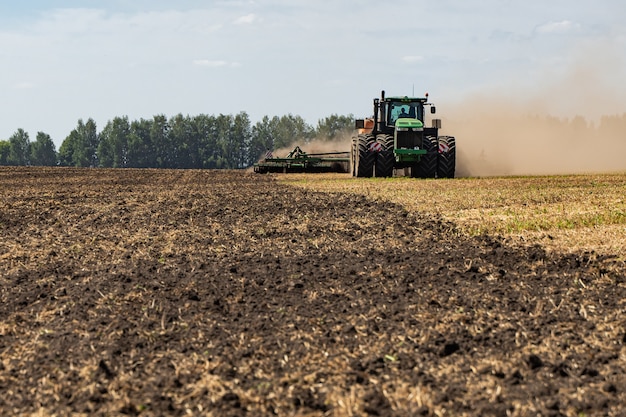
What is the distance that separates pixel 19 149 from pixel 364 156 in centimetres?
14057

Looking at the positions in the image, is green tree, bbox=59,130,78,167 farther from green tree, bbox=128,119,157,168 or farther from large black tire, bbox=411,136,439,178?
large black tire, bbox=411,136,439,178

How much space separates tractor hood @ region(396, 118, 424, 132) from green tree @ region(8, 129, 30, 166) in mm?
139635

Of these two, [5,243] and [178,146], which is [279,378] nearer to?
[5,243]

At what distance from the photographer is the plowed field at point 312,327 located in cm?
450

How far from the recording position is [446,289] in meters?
7.19

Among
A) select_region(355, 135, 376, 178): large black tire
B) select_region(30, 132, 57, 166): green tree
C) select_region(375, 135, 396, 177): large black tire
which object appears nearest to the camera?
select_region(375, 135, 396, 177): large black tire

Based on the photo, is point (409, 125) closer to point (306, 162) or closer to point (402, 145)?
point (402, 145)

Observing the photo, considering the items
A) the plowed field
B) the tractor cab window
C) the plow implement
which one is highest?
the tractor cab window

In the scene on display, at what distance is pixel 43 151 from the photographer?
5866 inches

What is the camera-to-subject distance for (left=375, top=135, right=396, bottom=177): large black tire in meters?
26.0

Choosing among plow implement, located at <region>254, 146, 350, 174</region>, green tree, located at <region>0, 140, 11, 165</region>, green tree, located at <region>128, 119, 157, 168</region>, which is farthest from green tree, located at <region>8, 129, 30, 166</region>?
→ plow implement, located at <region>254, 146, 350, 174</region>

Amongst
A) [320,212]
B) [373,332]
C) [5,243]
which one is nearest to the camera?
[373,332]

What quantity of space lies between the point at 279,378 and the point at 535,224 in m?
7.82

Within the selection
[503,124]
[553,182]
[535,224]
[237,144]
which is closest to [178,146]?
[237,144]
